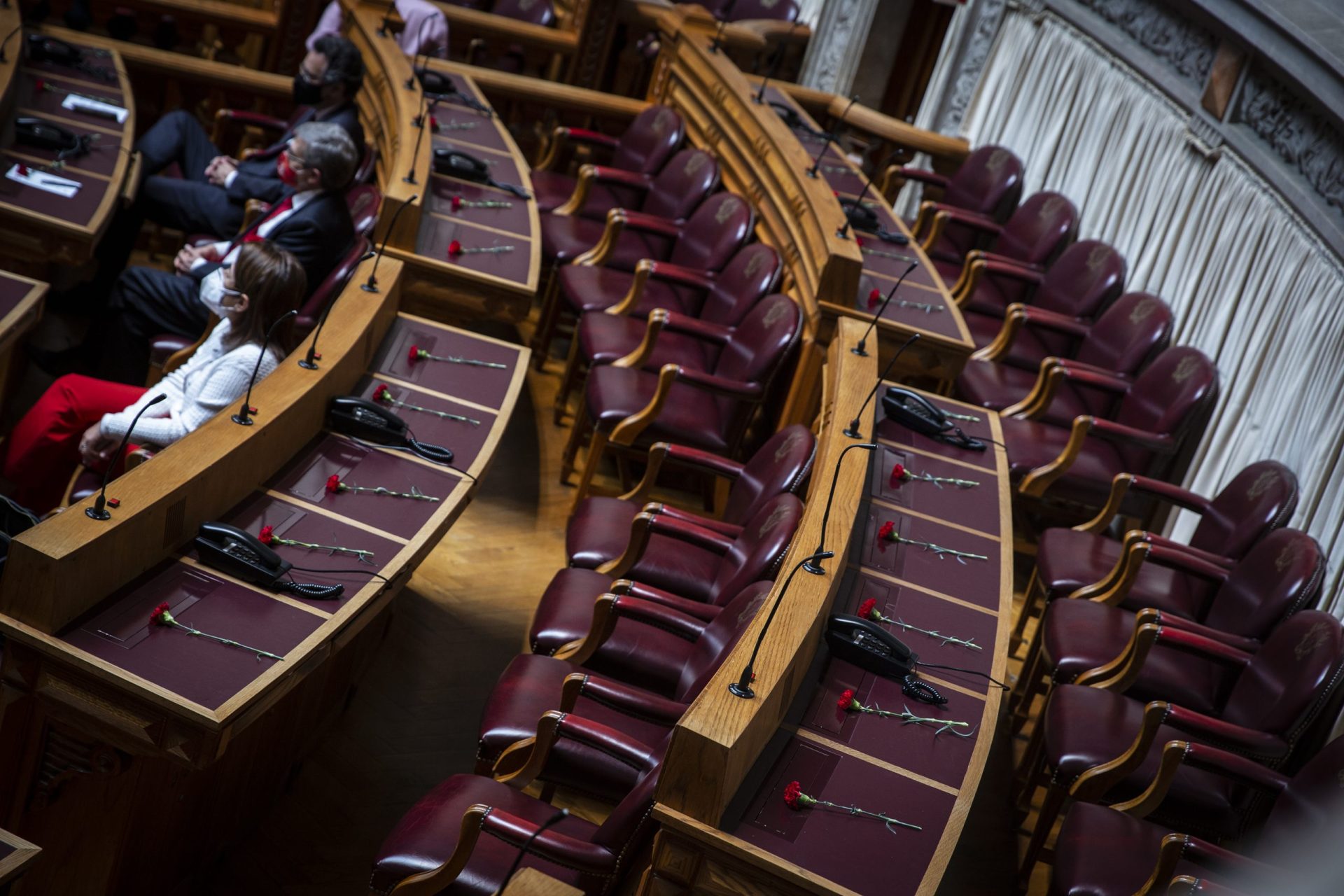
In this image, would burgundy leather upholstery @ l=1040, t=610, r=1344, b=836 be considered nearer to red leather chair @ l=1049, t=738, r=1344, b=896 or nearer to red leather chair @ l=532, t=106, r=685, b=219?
red leather chair @ l=1049, t=738, r=1344, b=896

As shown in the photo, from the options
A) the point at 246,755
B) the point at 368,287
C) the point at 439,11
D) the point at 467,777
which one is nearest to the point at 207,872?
the point at 246,755

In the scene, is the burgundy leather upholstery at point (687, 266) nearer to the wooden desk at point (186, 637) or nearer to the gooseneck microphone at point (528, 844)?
the wooden desk at point (186, 637)

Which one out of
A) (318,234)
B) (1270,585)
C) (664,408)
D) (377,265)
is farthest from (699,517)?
(1270,585)

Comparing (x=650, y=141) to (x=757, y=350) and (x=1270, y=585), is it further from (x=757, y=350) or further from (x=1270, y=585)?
(x=1270, y=585)

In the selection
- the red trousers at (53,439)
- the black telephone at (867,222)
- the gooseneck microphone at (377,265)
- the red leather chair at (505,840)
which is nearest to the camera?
the red leather chair at (505,840)

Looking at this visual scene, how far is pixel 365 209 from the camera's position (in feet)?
15.9

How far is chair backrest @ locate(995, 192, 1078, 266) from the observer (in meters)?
6.21

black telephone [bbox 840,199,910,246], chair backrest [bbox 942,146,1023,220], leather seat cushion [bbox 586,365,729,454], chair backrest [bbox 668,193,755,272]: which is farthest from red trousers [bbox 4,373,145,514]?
chair backrest [bbox 942,146,1023,220]

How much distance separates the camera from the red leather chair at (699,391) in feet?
15.0

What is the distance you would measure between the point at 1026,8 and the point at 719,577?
4896 millimetres

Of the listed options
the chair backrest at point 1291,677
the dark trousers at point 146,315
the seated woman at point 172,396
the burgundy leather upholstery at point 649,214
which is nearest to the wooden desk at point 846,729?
the chair backrest at point 1291,677

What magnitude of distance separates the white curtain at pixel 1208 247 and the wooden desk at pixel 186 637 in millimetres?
2950

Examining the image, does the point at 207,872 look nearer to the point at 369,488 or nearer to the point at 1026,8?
the point at 369,488

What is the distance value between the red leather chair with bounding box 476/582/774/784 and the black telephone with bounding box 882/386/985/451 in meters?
1.21
